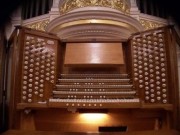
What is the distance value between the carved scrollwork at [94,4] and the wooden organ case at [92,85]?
1.64 metres

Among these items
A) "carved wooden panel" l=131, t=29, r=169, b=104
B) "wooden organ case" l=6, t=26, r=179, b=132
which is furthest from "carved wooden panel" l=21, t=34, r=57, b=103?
"carved wooden panel" l=131, t=29, r=169, b=104

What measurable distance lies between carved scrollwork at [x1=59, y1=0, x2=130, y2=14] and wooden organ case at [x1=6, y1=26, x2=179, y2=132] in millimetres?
1636

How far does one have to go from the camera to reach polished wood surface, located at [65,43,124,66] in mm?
2496

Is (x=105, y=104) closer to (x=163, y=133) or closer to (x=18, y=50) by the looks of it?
(x=163, y=133)

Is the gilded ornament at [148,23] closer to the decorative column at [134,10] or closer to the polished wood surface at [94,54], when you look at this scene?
the decorative column at [134,10]

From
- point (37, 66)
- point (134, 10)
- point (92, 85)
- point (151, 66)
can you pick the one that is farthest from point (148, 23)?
point (37, 66)

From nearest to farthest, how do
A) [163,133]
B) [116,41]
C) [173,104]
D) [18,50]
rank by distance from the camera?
[163,133] → [173,104] → [18,50] → [116,41]

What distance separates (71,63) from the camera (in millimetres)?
2492

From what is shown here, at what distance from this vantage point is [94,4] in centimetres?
401

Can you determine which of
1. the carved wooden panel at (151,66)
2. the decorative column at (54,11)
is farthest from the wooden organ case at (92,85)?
the decorative column at (54,11)

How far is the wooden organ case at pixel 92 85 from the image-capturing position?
2.29 metres

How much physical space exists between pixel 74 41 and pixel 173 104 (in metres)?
1.21

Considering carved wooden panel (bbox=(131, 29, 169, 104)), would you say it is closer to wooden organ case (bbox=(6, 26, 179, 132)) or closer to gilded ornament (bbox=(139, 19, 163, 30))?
wooden organ case (bbox=(6, 26, 179, 132))

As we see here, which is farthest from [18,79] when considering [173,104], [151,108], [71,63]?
[173,104]
